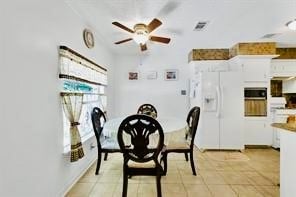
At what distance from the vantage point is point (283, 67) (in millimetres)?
5445

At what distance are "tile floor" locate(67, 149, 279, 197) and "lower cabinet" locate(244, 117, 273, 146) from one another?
3.17 feet

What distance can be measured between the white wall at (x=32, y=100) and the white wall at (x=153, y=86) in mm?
3847

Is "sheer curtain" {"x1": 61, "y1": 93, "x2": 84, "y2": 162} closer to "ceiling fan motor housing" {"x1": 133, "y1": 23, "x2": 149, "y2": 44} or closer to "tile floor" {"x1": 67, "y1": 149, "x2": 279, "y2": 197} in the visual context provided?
"tile floor" {"x1": 67, "y1": 149, "x2": 279, "y2": 197}

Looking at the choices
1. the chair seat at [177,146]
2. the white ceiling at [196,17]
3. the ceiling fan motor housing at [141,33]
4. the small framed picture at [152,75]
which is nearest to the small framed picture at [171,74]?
the small framed picture at [152,75]

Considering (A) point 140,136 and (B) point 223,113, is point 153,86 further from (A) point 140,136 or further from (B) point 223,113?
(A) point 140,136

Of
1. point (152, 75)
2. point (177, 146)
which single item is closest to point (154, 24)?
point (177, 146)

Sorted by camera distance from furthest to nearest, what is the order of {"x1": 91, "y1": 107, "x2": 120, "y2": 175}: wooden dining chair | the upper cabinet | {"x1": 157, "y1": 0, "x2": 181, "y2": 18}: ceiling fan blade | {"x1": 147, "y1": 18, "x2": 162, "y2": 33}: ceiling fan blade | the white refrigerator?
the upper cabinet
the white refrigerator
{"x1": 91, "y1": 107, "x2": 120, "y2": 175}: wooden dining chair
{"x1": 147, "y1": 18, "x2": 162, "y2": 33}: ceiling fan blade
{"x1": 157, "y1": 0, "x2": 181, "y2": 18}: ceiling fan blade

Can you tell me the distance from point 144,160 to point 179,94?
174 inches

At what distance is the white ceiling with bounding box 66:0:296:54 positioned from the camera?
298 centimetres

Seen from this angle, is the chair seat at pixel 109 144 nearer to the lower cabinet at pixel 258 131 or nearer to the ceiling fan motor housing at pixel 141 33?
the ceiling fan motor housing at pixel 141 33

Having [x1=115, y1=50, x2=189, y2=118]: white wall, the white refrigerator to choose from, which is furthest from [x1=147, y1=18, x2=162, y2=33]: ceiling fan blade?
Result: [x1=115, y1=50, x2=189, y2=118]: white wall

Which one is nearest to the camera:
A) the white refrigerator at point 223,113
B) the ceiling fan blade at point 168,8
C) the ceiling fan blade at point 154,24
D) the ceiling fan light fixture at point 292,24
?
the ceiling fan blade at point 168,8

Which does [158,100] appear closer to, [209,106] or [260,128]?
[209,106]

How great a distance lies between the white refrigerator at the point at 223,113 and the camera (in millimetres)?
4844
